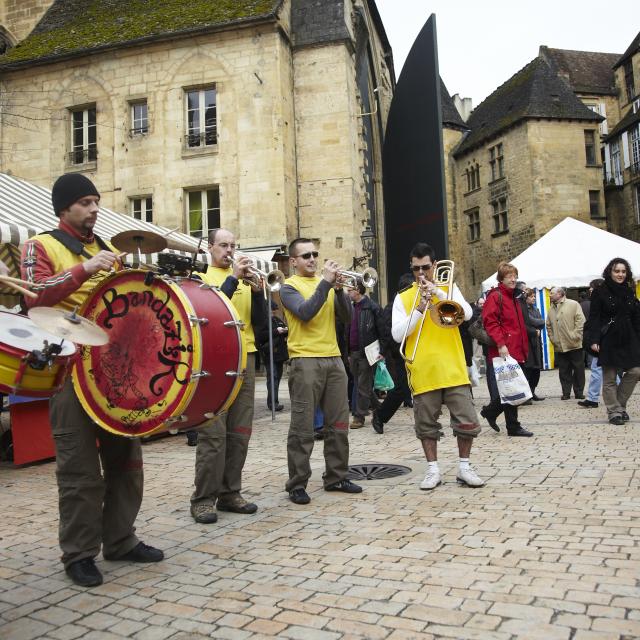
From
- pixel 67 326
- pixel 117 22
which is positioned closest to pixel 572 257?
pixel 67 326

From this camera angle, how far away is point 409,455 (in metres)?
6.78

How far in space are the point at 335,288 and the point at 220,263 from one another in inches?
36.1

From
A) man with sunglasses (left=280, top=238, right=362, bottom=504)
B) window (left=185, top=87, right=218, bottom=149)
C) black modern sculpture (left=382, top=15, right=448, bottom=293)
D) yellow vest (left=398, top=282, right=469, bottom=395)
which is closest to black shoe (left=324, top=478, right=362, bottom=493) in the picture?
man with sunglasses (left=280, top=238, right=362, bottom=504)

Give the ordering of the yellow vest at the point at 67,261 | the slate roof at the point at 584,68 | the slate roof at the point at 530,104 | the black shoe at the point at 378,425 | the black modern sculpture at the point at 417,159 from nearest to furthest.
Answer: the yellow vest at the point at 67,261
the black shoe at the point at 378,425
the black modern sculpture at the point at 417,159
the slate roof at the point at 530,104
the slate roof at the point at 584,68

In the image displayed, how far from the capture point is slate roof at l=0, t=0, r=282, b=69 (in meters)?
21.1

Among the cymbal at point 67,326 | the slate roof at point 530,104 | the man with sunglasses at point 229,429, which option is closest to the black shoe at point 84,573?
the man with sunglasses at point 229,429

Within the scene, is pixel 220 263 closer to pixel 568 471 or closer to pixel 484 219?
pixel 568 471

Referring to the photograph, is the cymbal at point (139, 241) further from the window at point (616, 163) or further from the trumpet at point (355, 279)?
the window at point (616, 163)

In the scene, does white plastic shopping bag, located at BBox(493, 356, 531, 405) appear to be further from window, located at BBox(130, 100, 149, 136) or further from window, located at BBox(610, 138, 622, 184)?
window, located at BBox(610, 138, 622, 184)

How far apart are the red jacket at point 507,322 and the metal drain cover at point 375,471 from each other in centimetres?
226

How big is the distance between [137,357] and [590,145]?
39.4 metres

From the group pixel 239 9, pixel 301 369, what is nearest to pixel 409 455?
pixel 301 369

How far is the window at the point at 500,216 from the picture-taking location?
39125 millimetres

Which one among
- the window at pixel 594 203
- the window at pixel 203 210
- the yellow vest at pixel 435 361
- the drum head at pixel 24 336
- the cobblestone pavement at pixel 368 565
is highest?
the window at pixel 594 203
